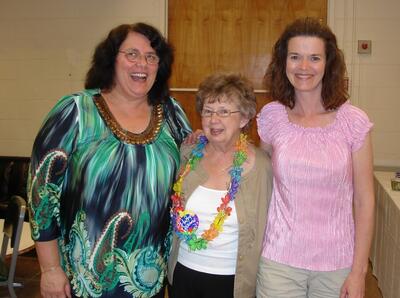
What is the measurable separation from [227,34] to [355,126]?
330cm

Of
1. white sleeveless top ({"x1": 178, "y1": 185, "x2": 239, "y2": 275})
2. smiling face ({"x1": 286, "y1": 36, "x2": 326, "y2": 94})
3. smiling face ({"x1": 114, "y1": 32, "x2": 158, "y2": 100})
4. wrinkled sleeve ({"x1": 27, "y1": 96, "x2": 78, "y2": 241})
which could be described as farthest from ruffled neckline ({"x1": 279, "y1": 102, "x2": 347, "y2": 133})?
wrinkled sleeve ({"x1": 27, "y1": 96, "x2": 78, "y2": 241})

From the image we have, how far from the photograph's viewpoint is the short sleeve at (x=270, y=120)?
182cm

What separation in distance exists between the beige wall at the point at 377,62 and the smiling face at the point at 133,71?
3.24 metres

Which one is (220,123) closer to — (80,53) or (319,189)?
(319,189)

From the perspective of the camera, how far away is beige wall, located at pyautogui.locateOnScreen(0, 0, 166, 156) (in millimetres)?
4930

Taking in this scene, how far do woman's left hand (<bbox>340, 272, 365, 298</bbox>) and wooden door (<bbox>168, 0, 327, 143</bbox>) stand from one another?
3113mm

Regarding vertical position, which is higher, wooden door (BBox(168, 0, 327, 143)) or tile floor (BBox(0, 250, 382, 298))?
wooden door (BBox(168, 0, 327, 143))

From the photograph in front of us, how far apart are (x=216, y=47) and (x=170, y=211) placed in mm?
3268

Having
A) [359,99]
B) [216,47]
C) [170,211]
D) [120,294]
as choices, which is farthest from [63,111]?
[359,99]

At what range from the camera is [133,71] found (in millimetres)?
1766

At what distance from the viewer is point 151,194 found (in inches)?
66.9

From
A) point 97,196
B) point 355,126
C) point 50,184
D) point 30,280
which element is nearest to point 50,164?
point 50,184

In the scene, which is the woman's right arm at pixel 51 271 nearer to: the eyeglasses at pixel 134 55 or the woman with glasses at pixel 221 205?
the woman with glasses at pixel 221 205

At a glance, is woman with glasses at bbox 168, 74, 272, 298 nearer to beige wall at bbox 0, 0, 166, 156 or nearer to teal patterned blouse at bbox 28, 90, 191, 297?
teal patterned blouse at bbox 28, 90, 191, 297
